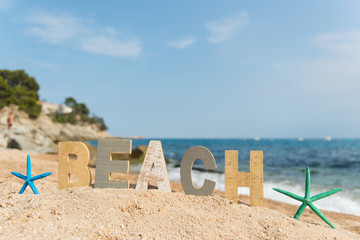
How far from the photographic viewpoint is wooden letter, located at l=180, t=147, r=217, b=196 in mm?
5547

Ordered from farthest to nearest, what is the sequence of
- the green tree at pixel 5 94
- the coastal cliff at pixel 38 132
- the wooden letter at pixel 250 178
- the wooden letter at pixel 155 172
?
the green tree at pixel 5 94 → the coastal cliff at pixel 38 132 → the wooden letter at pixel 155 172 → the wooden letter at pixel 250 178

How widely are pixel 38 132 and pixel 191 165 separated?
38.3 m

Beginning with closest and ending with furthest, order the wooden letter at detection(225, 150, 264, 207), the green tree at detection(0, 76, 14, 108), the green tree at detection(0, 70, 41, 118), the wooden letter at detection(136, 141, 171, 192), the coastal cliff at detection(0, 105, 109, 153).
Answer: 1. the wooden letter at detection(225, 150, 264, 207)
2. the wooden letter at detection(136, 141, 171, 192)
3. the coastal cliff at detection(0, 105, 109, 153)
4. the green tree at detection(0, 76, 14, 108)
5. the green tree at detection(0, 70, 41, 118)

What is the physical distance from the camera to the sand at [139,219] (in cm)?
389

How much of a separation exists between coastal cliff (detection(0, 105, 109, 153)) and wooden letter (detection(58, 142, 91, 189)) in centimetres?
1610

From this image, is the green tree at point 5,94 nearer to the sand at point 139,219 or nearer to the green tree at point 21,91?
the green tree at point 21,91

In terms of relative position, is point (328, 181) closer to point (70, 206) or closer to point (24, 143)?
point (70, 206)

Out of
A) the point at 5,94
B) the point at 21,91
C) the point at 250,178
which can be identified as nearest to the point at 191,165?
the point at 250,178

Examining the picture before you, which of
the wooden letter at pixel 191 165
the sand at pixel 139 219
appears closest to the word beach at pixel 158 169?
the wooden letter at pixel 191 165

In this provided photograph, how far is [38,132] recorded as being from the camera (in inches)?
1495

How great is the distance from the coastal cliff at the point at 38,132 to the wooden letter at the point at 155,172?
57.7 ft

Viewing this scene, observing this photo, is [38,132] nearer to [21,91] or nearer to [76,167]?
[21,91]

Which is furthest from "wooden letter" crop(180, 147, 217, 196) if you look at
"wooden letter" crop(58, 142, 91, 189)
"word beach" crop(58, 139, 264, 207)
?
"wooden letter" crop(58, 142, 91, 189)

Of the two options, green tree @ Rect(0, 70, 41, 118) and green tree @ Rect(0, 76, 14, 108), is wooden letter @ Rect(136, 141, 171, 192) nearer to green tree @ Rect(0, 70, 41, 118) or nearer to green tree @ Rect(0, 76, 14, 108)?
green tree @ Rect(0, 70, 41, 118)
